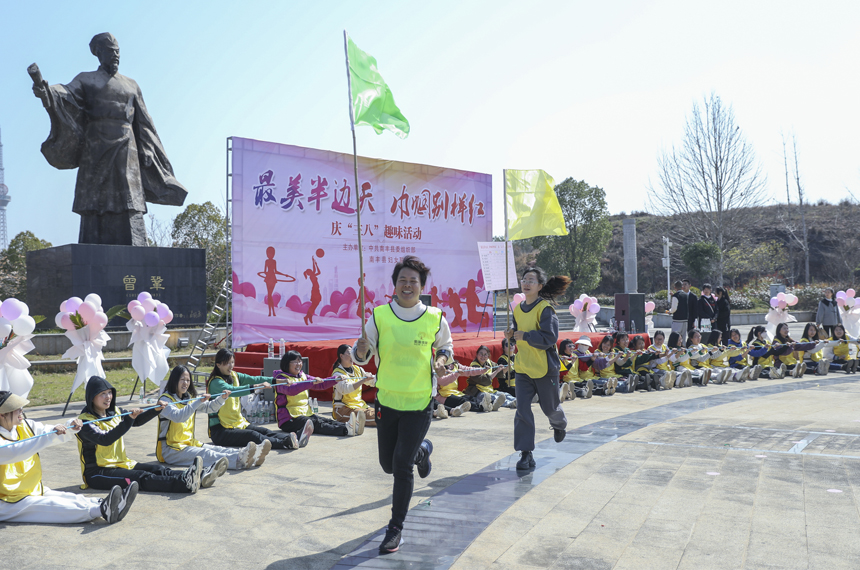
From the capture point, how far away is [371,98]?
18.7 feet

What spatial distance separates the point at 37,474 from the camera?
411 cm

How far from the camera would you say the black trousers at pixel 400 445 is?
3582 mm

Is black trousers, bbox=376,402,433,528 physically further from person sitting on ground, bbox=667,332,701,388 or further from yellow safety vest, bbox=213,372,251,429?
person sitting on ground, bbox=667,332,701,388

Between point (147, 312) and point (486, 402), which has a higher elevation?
point (147, 312)

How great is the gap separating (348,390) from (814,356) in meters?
10.1

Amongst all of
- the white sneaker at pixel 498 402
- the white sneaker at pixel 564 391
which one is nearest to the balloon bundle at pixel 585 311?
the white sneaker at pixel 564 391

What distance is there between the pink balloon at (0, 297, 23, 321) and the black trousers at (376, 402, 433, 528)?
501cm

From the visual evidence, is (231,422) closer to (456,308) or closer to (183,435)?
(183,435)

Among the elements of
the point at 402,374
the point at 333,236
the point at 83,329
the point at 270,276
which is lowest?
the point at 402,374

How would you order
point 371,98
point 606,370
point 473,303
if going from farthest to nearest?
1. point 473,303
2. point 606,370
3. point 371,98

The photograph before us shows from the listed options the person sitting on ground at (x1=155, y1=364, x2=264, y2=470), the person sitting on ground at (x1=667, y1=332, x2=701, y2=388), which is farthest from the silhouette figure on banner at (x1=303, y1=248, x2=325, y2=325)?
the person sitting on ground at (x1=155, y1=364, x2=264, y2=470)

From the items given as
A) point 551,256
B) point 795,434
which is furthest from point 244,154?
point 551,256

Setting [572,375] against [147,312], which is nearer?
[147,312]

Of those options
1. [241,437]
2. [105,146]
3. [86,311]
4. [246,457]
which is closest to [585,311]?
[241,437]
